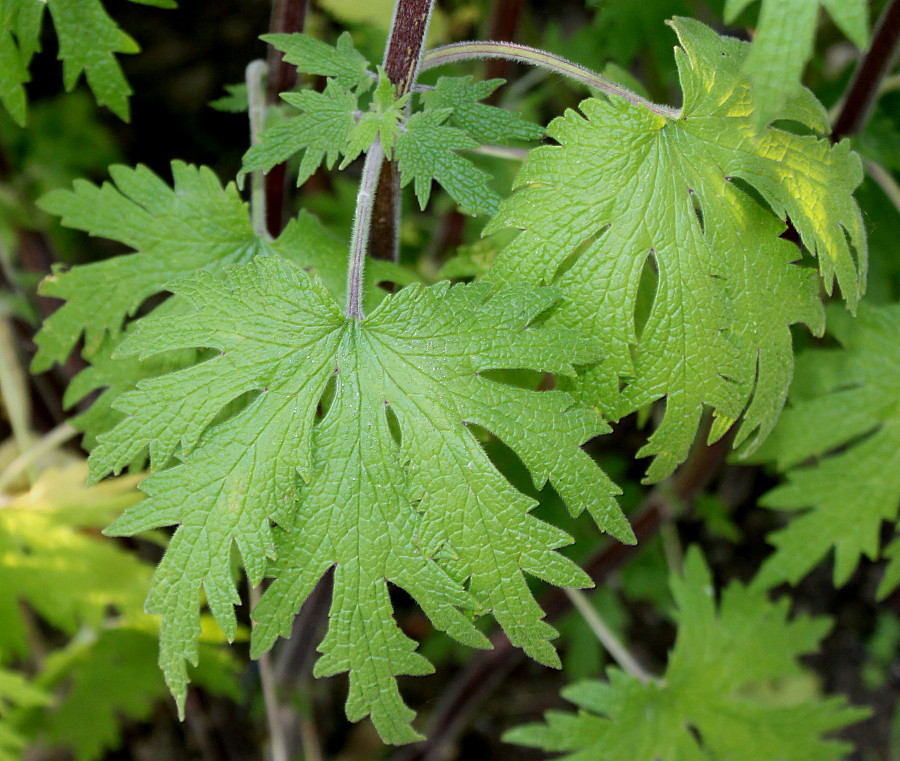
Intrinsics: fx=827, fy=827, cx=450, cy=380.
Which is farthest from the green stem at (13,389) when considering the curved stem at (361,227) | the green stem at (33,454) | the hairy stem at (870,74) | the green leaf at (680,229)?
the hairy stem at (870,74)

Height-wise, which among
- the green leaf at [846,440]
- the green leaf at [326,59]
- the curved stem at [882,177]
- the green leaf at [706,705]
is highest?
the green leaf at [326,59]

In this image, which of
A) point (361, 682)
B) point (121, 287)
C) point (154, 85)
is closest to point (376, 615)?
point (361, 682)

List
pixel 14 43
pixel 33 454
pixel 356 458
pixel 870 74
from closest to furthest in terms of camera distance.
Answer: pixel 356 458
pixel 14 43
pixel 870 74
pixel 33 454

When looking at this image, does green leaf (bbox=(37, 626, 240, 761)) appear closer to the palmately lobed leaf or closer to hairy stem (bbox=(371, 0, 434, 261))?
the palmately lobed leaf

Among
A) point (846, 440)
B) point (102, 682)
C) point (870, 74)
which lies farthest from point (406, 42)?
point (102, 682)

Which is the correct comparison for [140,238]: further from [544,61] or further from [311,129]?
[544,61]

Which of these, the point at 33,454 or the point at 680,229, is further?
the point at 33,454

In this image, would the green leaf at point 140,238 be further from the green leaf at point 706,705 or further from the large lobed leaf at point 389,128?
the green leaf at point 706,705
